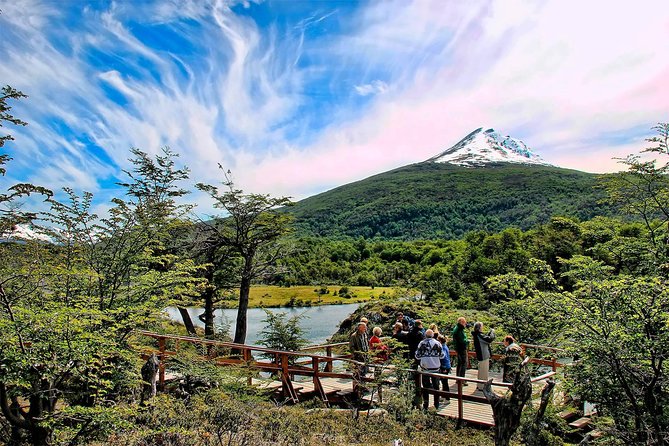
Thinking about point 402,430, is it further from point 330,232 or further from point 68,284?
point 330,232

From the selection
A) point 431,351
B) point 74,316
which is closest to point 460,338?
point 431,351

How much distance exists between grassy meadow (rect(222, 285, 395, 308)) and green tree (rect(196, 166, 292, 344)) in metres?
40.4

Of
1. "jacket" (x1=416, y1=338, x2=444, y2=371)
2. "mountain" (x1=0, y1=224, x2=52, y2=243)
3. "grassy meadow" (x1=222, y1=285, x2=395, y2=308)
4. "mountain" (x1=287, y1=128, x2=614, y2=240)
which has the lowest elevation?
"grassy meadow" (x1=222, y1=285, x2=395, y2=308)

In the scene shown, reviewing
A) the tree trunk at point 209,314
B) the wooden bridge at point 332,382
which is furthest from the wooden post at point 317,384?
the tree trunk at point 209,314

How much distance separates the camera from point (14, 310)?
578cm

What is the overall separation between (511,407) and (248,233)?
51.5 feet

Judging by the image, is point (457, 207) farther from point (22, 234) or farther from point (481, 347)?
point (22, 234)

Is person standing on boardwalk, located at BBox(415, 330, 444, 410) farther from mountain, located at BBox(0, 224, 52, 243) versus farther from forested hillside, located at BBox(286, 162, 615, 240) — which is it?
forested hillside, located at BBox(286, 162, 615, 240)

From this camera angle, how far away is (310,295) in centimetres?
6950

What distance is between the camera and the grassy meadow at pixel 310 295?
204 ft

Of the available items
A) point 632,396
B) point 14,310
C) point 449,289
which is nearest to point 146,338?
point 14,310

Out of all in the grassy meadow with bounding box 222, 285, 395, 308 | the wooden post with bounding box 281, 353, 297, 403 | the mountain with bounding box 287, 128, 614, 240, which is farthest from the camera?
the mountain with bounding box 287, 128, 614, 240

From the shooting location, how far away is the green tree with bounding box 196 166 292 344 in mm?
18812

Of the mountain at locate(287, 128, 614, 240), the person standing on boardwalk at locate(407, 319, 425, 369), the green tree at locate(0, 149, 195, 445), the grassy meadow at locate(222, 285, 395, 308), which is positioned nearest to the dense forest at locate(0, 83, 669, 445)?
the green tree at locate(0, 149, 195, 445)
